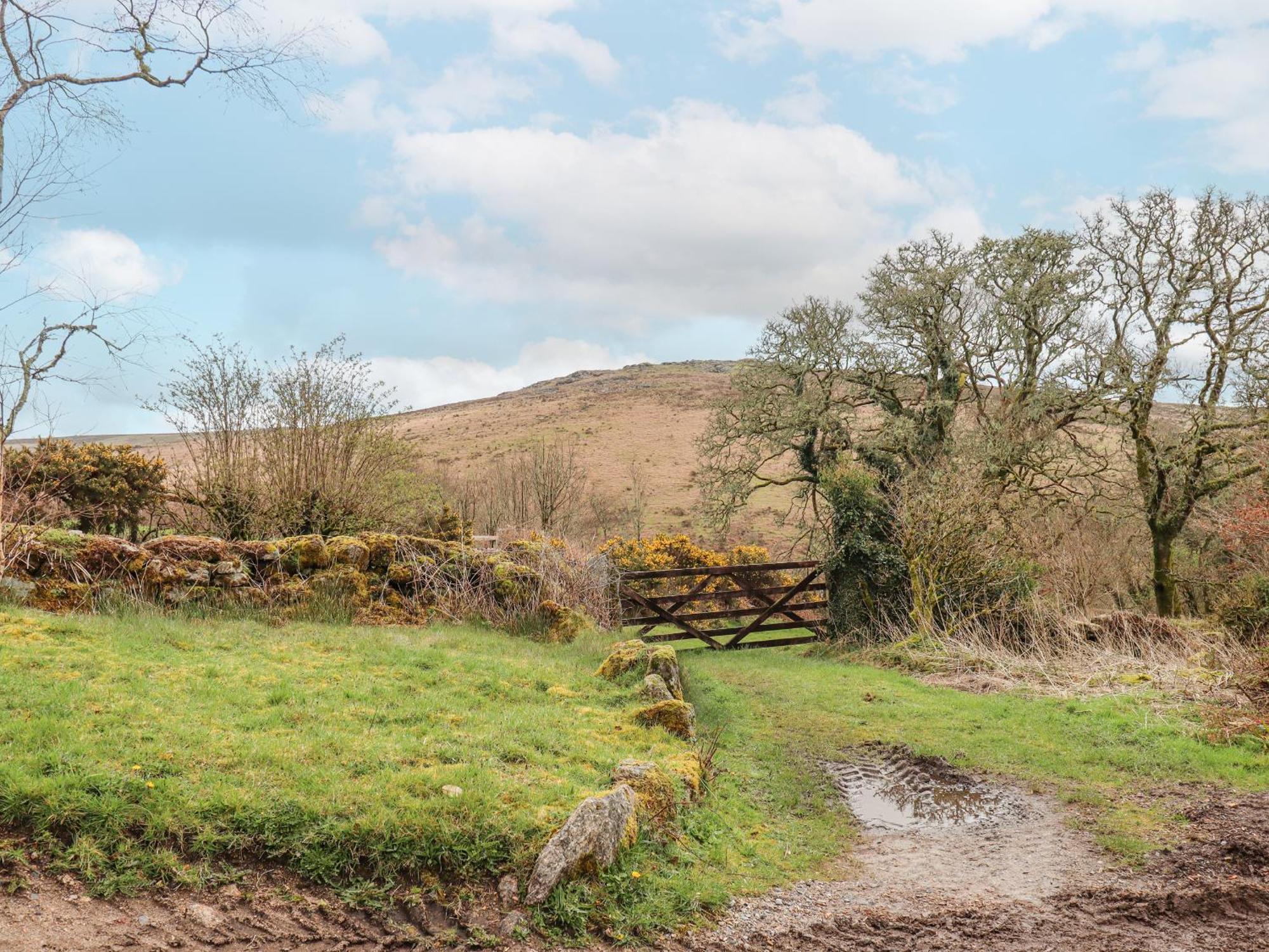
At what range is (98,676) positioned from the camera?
7.14 metres

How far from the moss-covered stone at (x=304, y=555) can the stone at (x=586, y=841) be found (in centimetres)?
804

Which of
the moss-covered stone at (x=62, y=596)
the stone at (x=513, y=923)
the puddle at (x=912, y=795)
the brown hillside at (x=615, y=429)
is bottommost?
the puddle at (x=912, y=795)

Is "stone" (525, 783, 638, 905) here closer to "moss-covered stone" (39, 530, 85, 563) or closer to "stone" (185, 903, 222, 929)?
"stone" (185, 903, 222, 929)

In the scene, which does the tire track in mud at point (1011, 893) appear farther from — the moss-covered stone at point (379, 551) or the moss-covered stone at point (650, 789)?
the moss-covered stone at point (379, 551)

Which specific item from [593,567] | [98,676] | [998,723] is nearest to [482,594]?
[593,567]

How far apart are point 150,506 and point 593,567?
34.9 ft

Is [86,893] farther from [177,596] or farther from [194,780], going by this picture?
[177,596]

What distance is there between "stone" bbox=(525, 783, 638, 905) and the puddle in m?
2.90

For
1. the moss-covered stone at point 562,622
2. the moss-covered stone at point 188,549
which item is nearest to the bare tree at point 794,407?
the moss-covered stone at point 562,622

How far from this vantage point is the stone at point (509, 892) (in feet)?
16.3

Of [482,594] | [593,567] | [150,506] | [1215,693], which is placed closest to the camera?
[1215,693]

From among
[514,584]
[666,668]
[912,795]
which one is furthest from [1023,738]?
[514,584]

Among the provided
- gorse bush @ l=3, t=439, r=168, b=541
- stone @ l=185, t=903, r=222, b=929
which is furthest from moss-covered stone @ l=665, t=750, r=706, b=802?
gorse bush @ l=3, t=439, r=168, b=541

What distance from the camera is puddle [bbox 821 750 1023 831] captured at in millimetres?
7559
